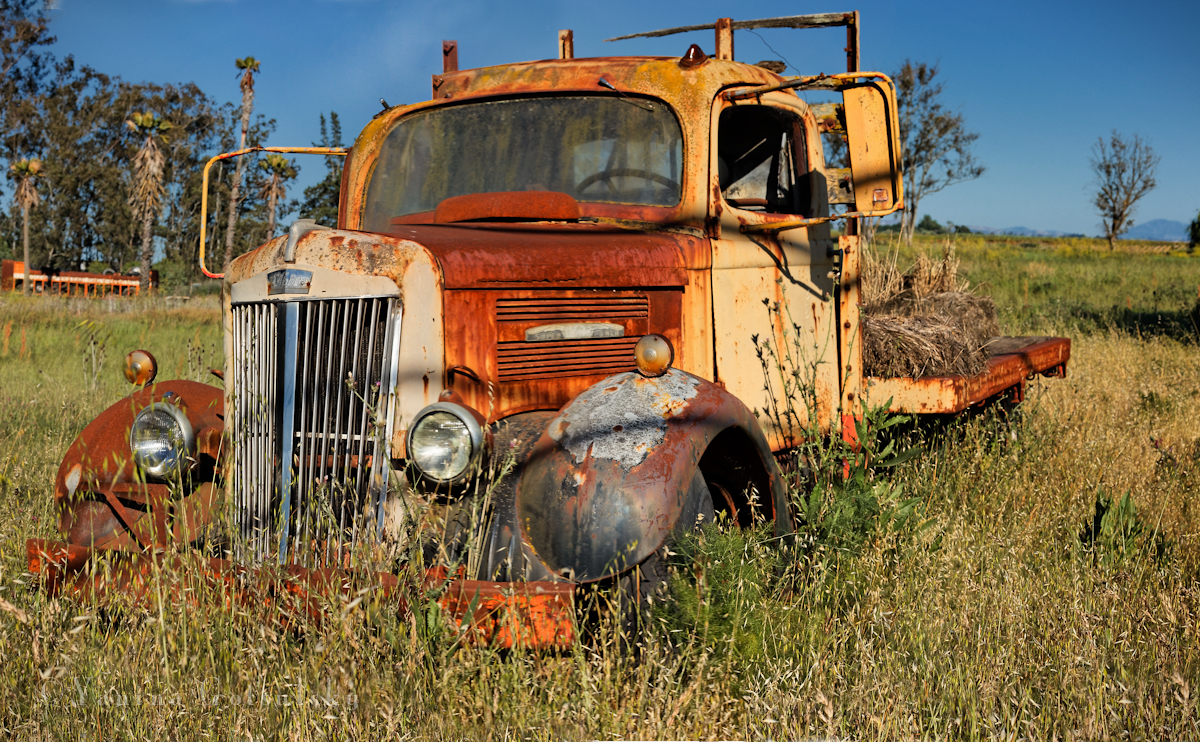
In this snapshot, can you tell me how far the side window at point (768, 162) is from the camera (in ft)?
13.9

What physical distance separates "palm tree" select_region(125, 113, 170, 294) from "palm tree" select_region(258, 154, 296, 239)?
15.1 feet

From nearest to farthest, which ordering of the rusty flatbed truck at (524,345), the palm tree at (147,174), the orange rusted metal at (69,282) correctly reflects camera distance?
the rusty flatbed truck at (524,345), the orange rusted metal at (69,282), the palm tree at (147,174)

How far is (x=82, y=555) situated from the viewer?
9.10ft

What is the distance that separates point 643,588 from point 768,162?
254cm

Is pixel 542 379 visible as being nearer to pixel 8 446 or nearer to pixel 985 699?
pixel 985 699

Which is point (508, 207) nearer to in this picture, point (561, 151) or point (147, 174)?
point (561, 151)

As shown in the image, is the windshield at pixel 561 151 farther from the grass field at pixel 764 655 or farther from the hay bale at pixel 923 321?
the hay bale at pixel 923 321

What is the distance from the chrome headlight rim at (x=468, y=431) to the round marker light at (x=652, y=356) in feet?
1.92

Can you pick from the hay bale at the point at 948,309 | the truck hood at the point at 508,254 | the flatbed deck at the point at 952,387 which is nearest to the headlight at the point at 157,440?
the truck hood at the point at 508,254

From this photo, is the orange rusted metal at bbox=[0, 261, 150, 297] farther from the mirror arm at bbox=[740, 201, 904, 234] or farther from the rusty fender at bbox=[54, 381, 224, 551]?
the mirror arm at bbox=[740, 201, 904, 234]

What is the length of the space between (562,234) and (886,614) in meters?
1.82

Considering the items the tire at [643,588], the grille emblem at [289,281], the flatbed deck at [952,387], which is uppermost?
the grille emblem at [289,281]

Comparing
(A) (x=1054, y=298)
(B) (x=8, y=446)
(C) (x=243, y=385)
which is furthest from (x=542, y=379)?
(A) (x=1054, y=298)

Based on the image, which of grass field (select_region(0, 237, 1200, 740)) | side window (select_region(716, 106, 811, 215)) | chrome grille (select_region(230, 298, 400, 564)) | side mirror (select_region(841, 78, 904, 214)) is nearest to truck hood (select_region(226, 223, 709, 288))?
chrome grille (select_region(230, 298, 400, 564))
